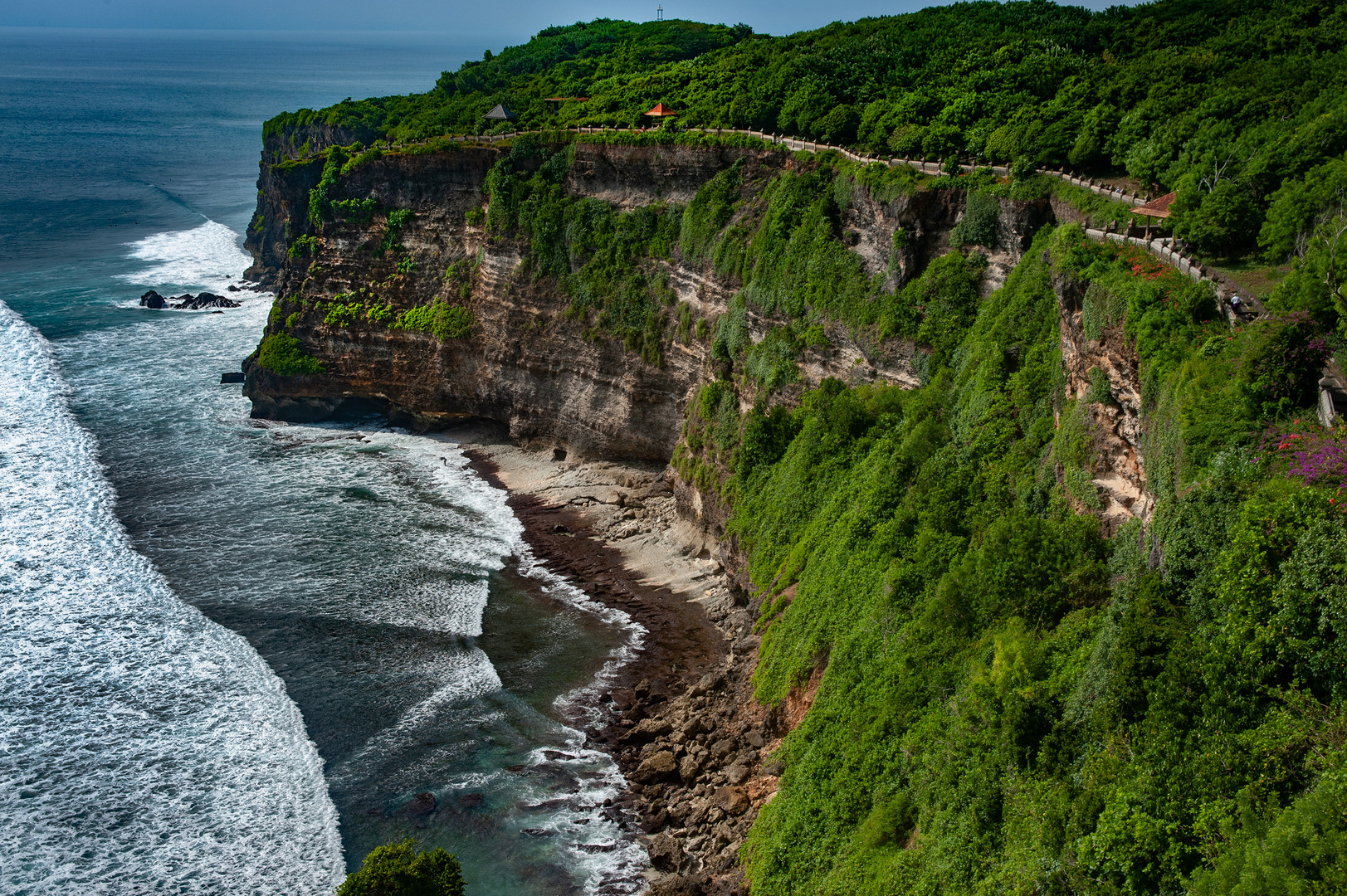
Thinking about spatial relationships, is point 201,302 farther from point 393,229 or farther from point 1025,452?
point 1025,452

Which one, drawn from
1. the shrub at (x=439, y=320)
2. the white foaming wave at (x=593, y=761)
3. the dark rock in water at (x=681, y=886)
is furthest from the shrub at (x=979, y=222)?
the shrub at (x=439, y=320)

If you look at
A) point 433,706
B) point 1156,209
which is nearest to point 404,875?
point 433,706

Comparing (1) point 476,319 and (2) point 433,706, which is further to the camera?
(1) point 476,319

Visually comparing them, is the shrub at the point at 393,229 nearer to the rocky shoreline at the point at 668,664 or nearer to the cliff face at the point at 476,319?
the cliff face at the point at 476,319

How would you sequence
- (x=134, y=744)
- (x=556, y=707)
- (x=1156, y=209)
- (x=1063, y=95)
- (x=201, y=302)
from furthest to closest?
(x=201, y=302)
(x=1063, y=95)
(x=556, y=707)
(x=134, y=744)
(x=1156, y=209)

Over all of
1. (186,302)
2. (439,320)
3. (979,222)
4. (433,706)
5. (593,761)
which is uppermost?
(979,222)

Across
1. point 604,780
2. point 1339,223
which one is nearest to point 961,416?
point 1339,223

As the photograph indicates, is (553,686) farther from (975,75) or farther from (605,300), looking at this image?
(975,75)
